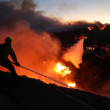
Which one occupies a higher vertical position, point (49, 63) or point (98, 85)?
point (49, 63)

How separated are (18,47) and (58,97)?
21.3 meters

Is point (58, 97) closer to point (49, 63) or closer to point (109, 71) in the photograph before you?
point (109, 71)

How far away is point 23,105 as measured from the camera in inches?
114

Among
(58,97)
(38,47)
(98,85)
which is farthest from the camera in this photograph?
(38,47)

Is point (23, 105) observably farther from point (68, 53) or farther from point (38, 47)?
point (68, 53)

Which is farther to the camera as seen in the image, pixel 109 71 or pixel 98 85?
pixel 109 71

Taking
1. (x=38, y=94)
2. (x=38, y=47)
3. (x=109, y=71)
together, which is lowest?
(x=38, y=94)

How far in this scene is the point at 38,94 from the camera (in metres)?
3.31

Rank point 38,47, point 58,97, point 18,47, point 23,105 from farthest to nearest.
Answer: point 38,47 < point 18,47 < point 58,97 < point 23,105

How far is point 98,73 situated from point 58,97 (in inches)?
749

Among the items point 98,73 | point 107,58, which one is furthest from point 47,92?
point 107,58

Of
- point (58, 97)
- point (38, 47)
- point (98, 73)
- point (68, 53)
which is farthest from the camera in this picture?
point (68, 53)

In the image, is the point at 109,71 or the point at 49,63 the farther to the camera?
the point at 49,63

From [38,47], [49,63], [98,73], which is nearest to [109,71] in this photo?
[98,73]
